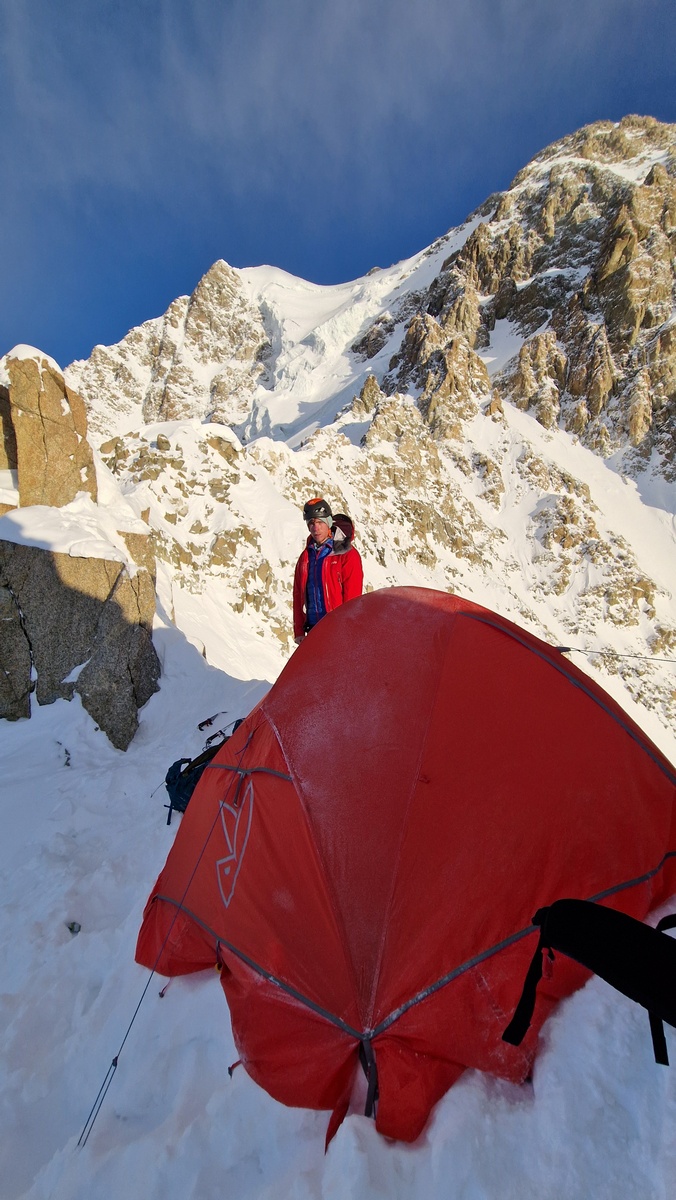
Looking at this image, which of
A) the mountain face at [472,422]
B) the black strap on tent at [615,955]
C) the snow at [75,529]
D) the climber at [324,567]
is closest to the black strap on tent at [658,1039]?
the black strap on tent at [615,955]

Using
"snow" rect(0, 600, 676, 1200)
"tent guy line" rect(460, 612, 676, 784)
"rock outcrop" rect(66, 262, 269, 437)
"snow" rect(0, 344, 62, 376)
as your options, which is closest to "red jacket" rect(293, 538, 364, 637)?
"tent guy line" rect(460, 612, 676, 784)

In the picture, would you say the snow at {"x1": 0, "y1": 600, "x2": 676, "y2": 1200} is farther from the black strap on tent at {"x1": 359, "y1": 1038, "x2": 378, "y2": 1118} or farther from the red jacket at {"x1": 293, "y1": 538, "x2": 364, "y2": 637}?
the red jacket at {"x1": 293, "y1": 538, "x2": 364, "y2": 637}

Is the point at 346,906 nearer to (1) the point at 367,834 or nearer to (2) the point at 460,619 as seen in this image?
(1) the point at 367,834

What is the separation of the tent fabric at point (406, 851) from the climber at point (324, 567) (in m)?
1.66

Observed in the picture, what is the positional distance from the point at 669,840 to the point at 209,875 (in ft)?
8.16

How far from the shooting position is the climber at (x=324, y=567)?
473 centimetres

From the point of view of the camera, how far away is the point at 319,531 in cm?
478

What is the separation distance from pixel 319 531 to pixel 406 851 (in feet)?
10.6

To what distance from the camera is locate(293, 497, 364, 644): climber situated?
4.73 m

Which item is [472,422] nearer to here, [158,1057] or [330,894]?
[330,894]

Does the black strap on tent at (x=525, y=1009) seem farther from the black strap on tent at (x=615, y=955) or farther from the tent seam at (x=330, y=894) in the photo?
the tent seam at (x=330, y=894)

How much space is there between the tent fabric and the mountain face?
8472 mm

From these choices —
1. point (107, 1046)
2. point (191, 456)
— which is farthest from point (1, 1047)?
point (191, 456)

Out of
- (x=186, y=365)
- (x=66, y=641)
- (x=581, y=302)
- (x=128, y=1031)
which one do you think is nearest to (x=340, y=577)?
(x=128, y=1031)
